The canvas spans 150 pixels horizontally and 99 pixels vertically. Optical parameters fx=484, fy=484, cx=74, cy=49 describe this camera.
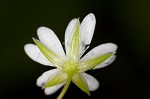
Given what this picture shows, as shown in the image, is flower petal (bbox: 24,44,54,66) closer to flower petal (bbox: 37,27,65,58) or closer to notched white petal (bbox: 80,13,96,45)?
flower petal (bbox: 37,27,65,58)

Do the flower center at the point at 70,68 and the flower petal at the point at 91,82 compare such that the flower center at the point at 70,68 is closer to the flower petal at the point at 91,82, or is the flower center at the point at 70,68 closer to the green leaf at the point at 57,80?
the green leaf at the point at 57,80

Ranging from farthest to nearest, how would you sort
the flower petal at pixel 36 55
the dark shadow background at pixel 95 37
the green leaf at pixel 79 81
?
1. the dark shadow background at pixel 95 37
2. the flower petal at pixel 36 55
3. the green leaf at pixel 79 81

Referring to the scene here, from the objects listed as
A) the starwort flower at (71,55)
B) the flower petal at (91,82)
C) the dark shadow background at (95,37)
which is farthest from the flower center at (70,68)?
the dark shadow background at (95,37)

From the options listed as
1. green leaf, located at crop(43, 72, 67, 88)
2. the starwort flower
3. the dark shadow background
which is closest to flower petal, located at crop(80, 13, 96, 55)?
the starwort flower

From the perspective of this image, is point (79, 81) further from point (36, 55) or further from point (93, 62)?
point (36, 55)

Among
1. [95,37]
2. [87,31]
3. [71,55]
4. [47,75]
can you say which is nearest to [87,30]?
[87,31]

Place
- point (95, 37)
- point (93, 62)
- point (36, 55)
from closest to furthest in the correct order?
point (93, 62) < point (36, 55) < point (95, 37)
